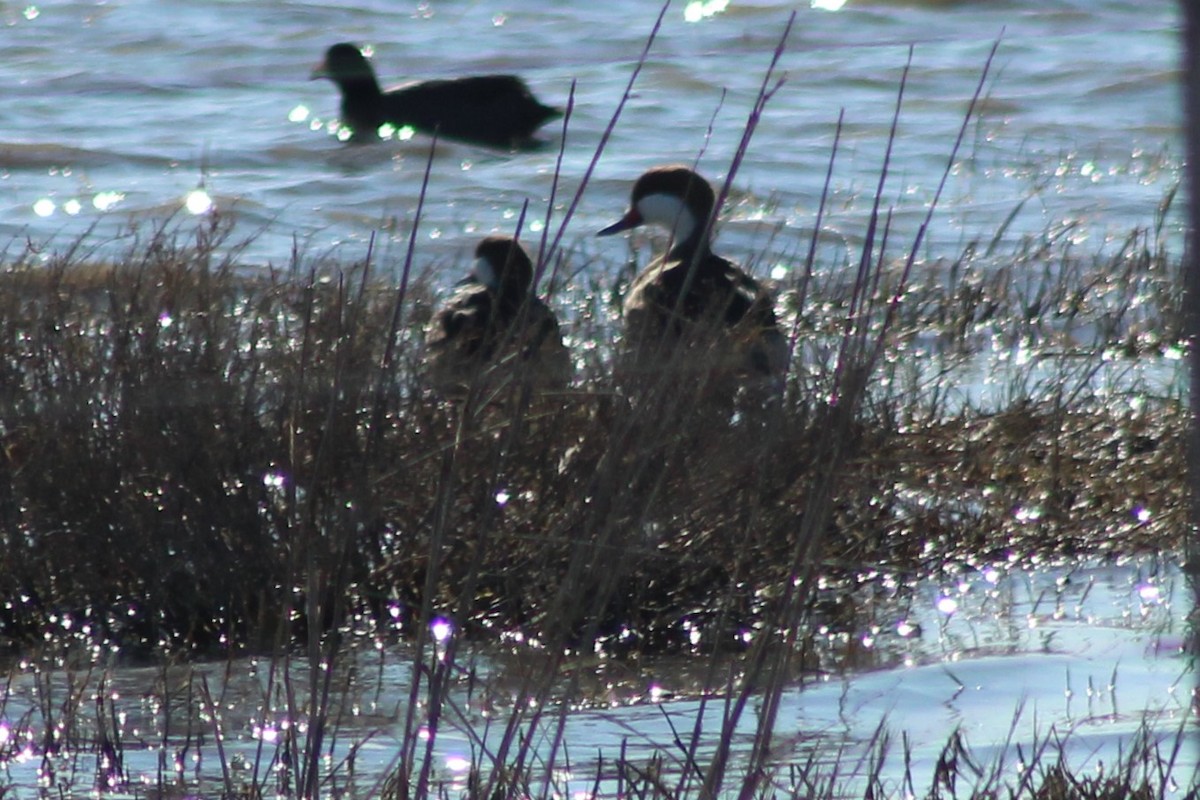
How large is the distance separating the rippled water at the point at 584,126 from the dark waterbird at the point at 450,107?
317mm

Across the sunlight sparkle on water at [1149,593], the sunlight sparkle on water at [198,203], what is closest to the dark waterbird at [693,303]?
the sunlight sparkle on water at [1149,593]

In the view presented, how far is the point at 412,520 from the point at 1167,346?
4350mm

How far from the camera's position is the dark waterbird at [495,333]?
10.6 feet

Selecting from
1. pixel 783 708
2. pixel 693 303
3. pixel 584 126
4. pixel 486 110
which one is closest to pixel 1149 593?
pixel 783 708

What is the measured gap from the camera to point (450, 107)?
17.9 metres

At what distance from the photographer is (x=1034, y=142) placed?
15.5m

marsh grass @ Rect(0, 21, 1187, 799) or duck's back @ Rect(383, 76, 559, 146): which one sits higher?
marsh grass @ Rect(0, 21, 1187, 799)

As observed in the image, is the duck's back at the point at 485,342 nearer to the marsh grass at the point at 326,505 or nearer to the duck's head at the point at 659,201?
the marsh grass at the point at 326,505

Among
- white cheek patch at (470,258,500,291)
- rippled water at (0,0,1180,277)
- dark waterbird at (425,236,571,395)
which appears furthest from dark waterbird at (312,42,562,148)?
dark waterbird at (425,236,571,395)

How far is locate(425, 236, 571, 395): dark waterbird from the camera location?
3.24 m

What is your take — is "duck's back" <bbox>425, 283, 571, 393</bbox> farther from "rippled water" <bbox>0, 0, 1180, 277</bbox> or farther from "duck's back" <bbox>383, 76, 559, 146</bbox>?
"duck's back" <bbox>383, 76, 559, 146</bbox>

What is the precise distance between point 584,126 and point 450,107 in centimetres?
149

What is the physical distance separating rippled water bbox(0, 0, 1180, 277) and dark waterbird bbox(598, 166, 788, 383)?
3.06 feet

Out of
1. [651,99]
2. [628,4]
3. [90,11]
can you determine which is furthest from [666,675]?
[90,11]
